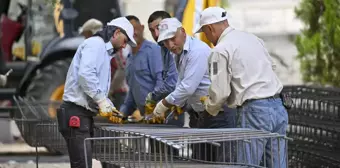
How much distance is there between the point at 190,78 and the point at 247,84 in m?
0.84

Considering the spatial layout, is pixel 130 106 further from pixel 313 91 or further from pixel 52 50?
pixel 52 50

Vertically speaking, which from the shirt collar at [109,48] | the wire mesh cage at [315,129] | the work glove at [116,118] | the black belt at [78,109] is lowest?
the wire mesh cage at [315,129]

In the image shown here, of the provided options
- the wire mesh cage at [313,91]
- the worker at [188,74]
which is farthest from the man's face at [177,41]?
the wire mesh cage at [313,91]

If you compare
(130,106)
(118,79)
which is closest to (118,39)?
→ (130,106)

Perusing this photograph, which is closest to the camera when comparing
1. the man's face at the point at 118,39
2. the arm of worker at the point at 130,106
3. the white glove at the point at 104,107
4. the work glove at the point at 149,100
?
the white glove at the point at 104,107

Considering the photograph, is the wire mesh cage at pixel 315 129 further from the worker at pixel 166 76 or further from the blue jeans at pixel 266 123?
the blue jeans at pixel 266 123

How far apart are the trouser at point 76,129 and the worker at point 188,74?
698 mm

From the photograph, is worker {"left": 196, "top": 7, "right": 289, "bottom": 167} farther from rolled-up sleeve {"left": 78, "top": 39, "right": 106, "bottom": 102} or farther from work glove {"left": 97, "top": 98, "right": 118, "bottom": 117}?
rolled-up sleeve {"left": 78, "top": 39, "right": 106, "bottom": 102}

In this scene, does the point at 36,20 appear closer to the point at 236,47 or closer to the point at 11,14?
the point at 11,14

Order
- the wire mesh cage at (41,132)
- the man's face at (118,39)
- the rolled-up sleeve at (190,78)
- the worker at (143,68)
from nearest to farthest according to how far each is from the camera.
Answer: the man's face at (118,39)
the rolled-up sleeve at (190,78)
the wire mesh cage at (41,132)
the worker at (143,68)

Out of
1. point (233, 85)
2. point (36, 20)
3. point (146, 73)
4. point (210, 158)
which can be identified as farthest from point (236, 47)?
point (36, 20)

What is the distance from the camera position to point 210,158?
7.56 meters

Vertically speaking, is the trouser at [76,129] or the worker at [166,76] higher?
the worker at [166,76]

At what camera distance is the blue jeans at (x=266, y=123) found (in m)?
6.84
